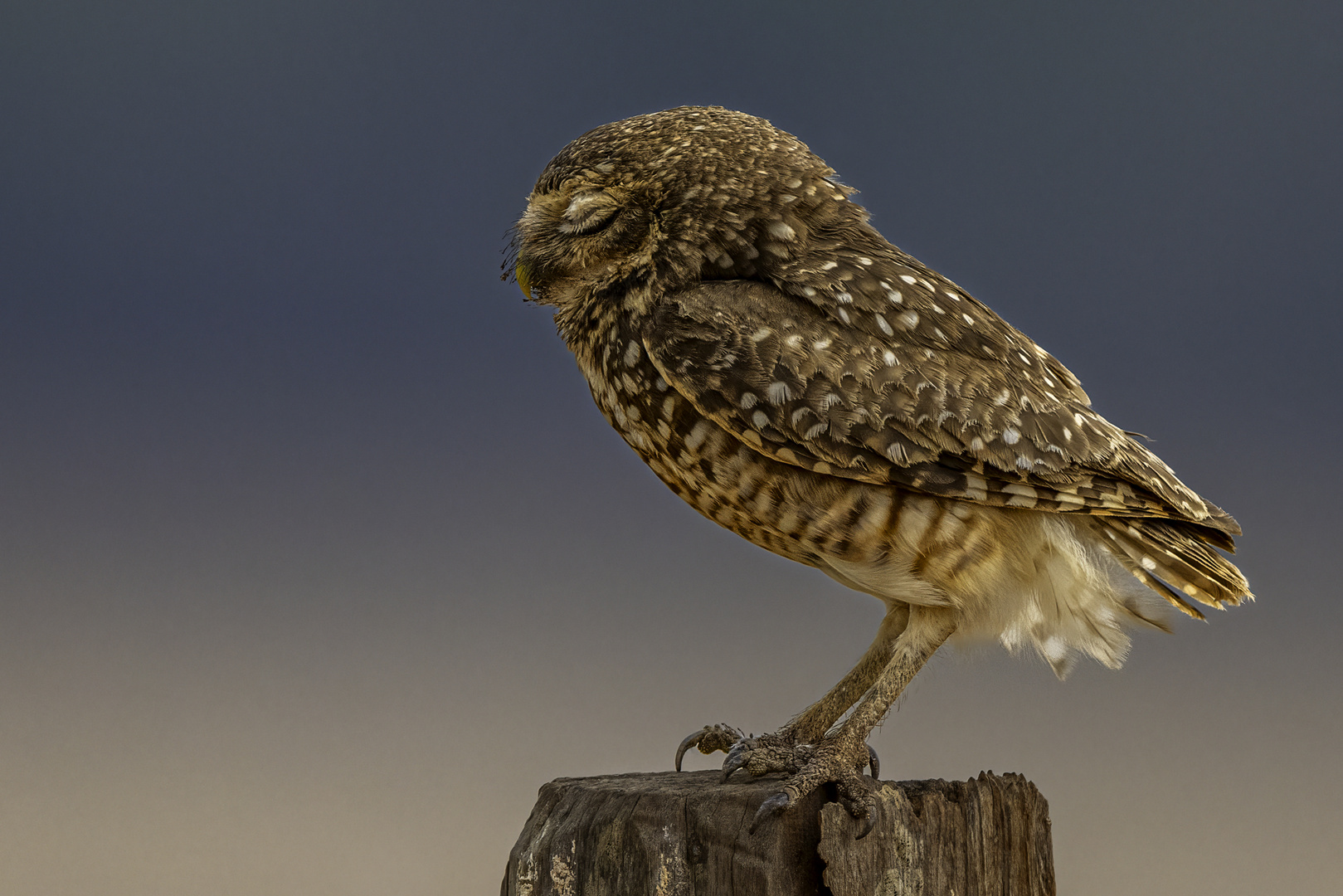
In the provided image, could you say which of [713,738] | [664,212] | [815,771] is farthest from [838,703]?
[664,212]

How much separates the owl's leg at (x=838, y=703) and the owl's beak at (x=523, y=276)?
1.46 m

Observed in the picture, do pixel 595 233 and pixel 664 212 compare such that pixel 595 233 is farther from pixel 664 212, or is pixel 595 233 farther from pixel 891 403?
pixel 891 403

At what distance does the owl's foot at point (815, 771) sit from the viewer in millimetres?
2600

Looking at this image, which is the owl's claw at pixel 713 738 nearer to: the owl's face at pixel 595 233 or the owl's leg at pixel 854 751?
the owl's leg at pixel 854 751

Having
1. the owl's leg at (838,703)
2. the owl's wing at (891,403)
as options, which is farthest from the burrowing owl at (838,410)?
the owl's leg at (838,703)

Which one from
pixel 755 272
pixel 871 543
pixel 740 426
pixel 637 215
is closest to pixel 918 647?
pixel 871 543

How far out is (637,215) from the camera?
306cm

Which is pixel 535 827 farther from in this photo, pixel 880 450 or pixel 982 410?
pixel 982 410

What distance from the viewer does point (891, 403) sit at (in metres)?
2.77

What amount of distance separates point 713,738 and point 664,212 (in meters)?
1.64

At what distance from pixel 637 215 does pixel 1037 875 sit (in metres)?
2.05

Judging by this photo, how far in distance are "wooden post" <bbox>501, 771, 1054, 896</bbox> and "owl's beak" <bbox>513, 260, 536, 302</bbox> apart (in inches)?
55.0

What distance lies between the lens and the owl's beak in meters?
3.16

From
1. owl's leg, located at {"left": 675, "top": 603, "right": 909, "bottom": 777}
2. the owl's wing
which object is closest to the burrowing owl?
the owl's wing
